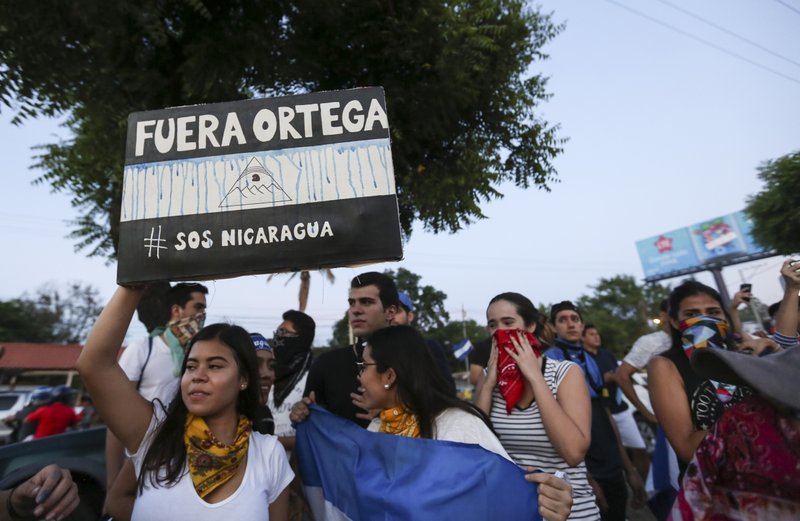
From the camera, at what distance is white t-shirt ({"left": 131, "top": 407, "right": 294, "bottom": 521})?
63.2 inches

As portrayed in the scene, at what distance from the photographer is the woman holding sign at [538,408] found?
192cm

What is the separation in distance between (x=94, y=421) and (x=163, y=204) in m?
10.1

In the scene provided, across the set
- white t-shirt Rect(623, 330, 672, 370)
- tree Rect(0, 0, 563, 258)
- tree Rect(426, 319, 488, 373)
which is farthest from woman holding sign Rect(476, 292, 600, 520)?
tree Rect(426, 319, 488, 373)

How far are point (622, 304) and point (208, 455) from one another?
55.0 m

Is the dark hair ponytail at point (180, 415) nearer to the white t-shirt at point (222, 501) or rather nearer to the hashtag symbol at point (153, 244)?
the white t-shirt at point (222, 501)

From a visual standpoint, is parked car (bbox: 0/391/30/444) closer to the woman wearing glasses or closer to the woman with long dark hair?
the woman wearing glasses

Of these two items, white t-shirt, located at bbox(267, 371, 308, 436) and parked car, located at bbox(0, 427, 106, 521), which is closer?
parked car, located at bbox(0, 427, 106, 521)

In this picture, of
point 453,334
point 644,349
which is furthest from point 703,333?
point 453,334

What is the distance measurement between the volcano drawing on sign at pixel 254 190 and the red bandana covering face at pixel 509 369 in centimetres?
137

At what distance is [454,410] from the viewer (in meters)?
1.88

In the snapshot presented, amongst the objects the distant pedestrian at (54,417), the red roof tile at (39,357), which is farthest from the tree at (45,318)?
the distant pedestrian at (54,417)

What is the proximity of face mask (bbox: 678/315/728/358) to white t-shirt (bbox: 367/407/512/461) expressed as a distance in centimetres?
114

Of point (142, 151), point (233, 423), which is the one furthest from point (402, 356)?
point (142, 151)

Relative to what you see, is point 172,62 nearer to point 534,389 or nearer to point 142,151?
point 142,151
